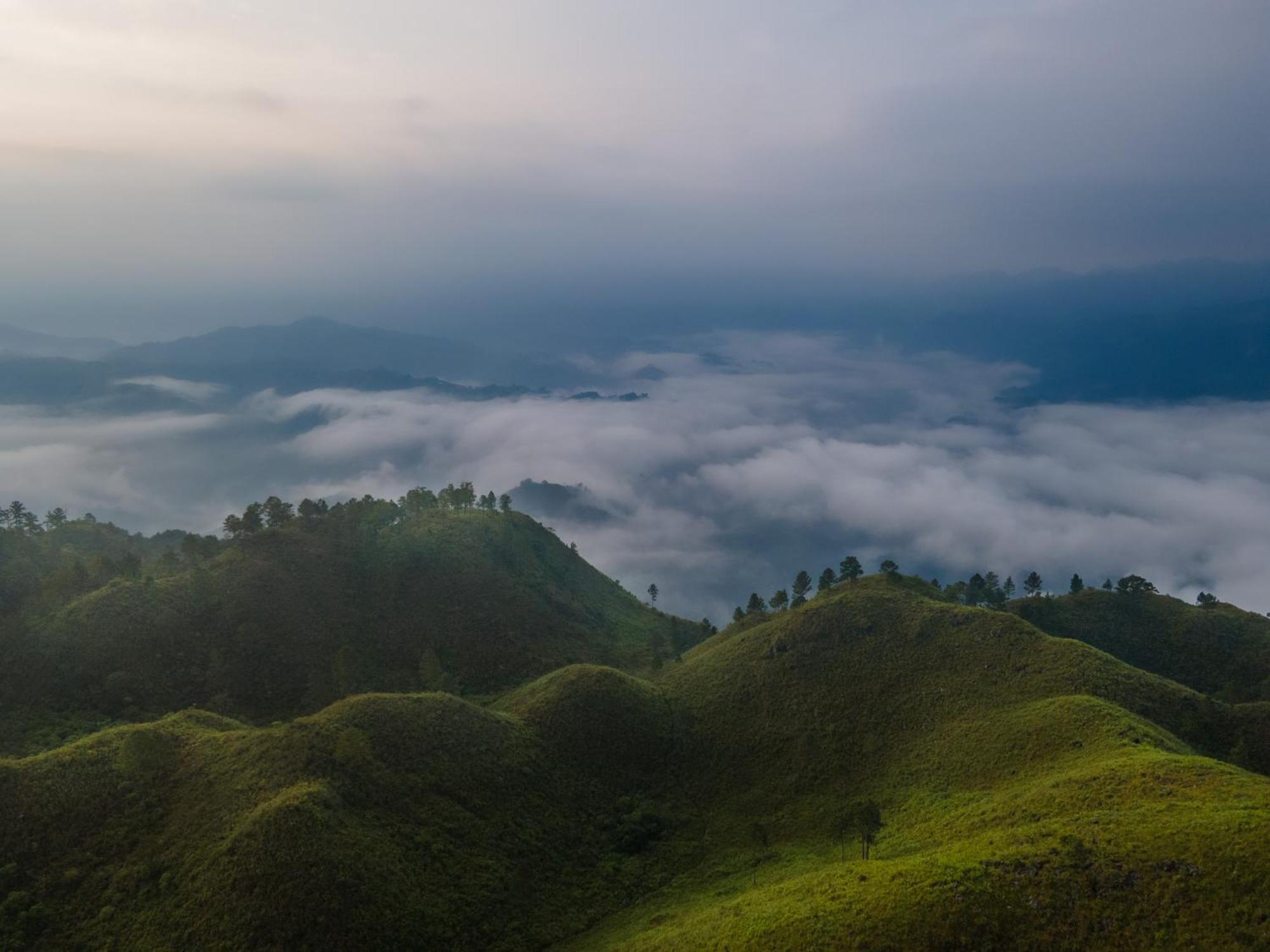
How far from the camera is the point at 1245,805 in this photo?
4244 centimetres

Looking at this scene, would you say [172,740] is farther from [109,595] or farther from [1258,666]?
[1258,666]

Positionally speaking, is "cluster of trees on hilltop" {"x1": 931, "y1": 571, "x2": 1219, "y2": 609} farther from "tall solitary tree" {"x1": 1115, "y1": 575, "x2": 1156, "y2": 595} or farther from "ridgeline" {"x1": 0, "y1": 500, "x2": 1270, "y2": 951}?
"ridgeline" {"x1": 0, "y1": 500, "x2": 1270, "y2": 951}

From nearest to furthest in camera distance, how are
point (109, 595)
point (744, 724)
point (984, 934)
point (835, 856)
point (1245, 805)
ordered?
point (984, 934)
point (1245, 805)
point (835, 856)
point (744, 724)
point (109, 595)

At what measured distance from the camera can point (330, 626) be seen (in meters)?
112

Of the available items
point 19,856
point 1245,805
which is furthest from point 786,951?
point 19,856

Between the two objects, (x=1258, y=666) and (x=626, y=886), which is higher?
(x=1258, y=666)

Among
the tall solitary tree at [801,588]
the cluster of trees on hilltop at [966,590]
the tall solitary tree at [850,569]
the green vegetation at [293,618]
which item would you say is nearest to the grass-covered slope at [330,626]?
the green vegetation at [293,618]

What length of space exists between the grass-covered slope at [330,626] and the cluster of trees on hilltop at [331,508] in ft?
9.97

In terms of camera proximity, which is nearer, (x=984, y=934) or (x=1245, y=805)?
(x=984, y=934)

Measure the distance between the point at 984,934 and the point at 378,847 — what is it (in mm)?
42640

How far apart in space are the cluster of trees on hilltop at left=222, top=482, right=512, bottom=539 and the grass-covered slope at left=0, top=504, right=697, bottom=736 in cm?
304

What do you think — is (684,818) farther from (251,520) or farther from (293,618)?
(251,520)

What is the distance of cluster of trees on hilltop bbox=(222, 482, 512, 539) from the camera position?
5074 inches

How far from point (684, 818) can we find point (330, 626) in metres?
70.3
